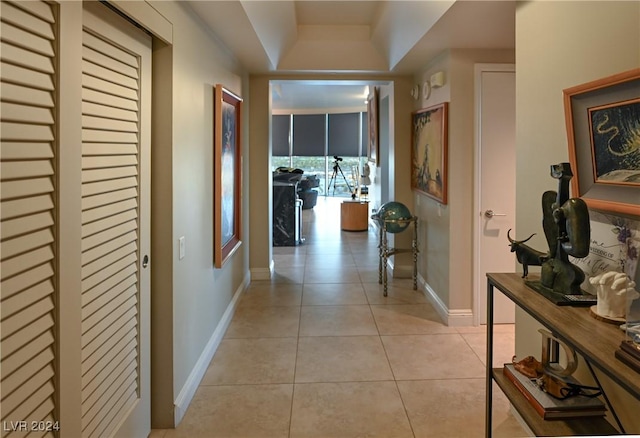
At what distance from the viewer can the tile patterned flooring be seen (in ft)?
7.98

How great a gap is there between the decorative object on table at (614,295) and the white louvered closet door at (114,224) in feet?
5.64

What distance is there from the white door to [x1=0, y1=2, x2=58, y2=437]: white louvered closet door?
3.27 m

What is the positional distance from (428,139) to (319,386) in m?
2.59

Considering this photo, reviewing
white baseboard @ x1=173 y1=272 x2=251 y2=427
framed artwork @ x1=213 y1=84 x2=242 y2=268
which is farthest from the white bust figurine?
framed artwork @ x1=213 y1=84 x2=242 y2=268

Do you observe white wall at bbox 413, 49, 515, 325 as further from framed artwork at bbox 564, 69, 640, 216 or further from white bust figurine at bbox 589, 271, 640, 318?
white bust figurine at bbox 589, 271, 640, 318

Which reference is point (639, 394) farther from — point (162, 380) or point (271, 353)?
point (271, 353)

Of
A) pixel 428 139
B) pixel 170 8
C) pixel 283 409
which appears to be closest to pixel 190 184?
pixel 170 8

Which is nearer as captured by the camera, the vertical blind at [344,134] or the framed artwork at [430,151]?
the framed artwork at [430,151]

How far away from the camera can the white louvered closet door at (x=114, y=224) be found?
1.64 metres

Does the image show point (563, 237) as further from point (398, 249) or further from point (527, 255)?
point (398, 249)

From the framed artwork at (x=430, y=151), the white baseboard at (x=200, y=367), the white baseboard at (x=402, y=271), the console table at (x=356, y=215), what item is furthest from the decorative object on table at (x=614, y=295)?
the console table at (x=356, y=215)

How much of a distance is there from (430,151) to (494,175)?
702mm

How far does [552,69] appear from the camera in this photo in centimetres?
206

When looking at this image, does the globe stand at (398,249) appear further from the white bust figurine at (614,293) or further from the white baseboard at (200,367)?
the white bust figurine at (614,293)
